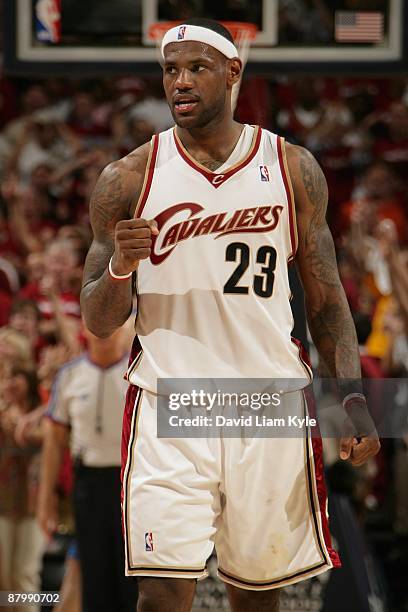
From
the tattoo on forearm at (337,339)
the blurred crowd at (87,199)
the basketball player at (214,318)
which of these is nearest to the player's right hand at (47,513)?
the blurred crowd at (87,199)

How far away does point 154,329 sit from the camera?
3.51 m

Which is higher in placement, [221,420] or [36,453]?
[221,420]

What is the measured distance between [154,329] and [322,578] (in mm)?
2173

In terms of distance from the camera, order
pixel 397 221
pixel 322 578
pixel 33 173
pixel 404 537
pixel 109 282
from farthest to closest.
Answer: pixel 33 173 < pixel 397 221 < pixel 404 537 < pixel 322 578 < pixel 109 282

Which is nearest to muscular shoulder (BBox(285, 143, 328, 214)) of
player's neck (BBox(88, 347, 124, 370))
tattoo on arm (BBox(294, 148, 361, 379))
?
tattoo on arm (BBox(294, 148, 361, 379))

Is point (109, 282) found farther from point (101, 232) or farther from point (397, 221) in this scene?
point (397, 221)

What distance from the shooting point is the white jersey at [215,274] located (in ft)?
11.4

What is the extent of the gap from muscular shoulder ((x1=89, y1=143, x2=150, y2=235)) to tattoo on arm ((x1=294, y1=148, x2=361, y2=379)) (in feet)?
1.69

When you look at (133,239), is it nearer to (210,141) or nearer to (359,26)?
(210,141)

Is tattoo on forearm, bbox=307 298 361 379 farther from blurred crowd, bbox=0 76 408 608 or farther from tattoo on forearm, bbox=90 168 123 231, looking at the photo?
blurred crowd, bbox=0 76 408 608

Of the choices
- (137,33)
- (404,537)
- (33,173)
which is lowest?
(404,537)

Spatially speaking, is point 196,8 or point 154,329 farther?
point 196,8

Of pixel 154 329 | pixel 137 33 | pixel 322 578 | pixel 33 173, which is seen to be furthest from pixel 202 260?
pixel 33 173

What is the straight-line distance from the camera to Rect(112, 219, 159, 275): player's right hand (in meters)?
3.22
